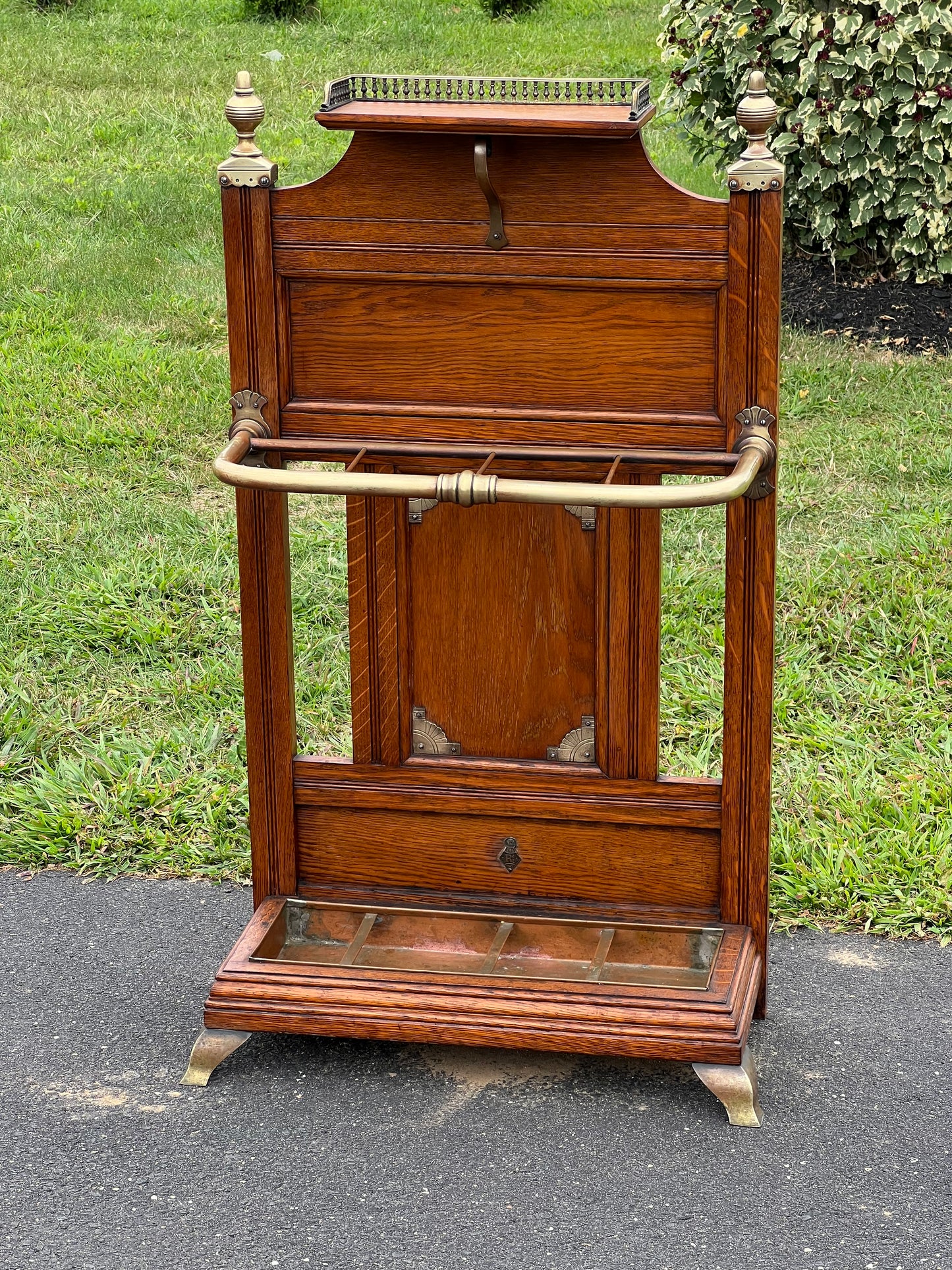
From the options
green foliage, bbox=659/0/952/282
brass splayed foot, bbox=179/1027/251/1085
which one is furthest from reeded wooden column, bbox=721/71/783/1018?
green foliage, bbox=659/0/952/282

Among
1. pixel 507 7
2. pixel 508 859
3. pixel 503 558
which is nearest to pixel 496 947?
pixel 508 859

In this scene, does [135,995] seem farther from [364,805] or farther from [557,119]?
[557,119]

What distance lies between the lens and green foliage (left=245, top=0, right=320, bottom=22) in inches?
426

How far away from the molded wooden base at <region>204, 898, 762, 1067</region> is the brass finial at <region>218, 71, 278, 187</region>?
4.25ft

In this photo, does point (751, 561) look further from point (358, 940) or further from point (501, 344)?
point (358, 940)

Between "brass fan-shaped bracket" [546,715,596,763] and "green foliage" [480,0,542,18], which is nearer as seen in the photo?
"brass fan-shaped bracket" [546,715,596,763]

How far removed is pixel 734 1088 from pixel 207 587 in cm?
244

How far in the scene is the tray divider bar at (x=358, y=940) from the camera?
2.97 metres

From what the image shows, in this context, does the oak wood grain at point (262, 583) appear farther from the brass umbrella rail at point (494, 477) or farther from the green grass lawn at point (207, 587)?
the green grass lawn at point (207, 587)

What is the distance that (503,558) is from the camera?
116 inches

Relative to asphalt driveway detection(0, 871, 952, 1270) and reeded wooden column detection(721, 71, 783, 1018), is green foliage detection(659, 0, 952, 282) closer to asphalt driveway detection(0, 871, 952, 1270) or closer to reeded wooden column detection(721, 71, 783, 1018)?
reeded wooden column detection(721, 71, 783, 1018)

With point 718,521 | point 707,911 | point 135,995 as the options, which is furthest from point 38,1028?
point 718,521

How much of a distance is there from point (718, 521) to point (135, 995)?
100 inches

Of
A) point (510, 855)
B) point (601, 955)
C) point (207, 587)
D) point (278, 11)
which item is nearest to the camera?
point (601, 955)
